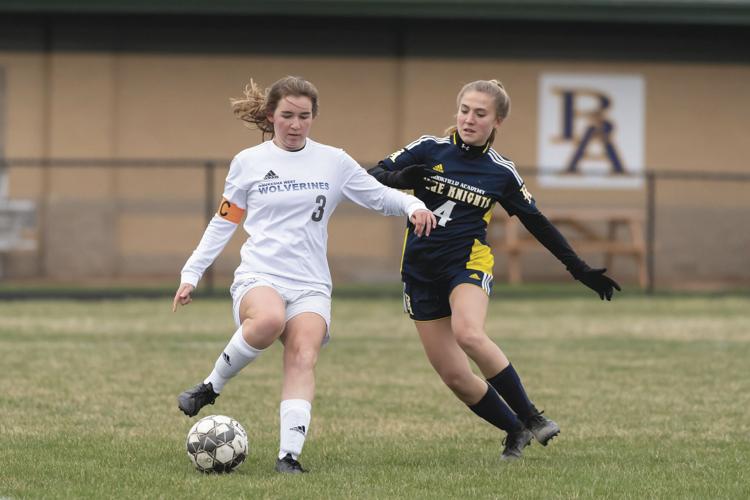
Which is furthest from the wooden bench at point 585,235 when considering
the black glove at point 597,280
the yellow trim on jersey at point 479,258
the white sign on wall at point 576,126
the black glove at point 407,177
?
the black glove at point 407,177

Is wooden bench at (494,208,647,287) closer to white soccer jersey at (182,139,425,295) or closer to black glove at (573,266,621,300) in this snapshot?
black glove at (573,266,621,300)

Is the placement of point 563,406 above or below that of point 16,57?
below

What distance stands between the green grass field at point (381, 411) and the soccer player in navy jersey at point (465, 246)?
29 centimetres

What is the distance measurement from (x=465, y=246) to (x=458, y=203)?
23cm

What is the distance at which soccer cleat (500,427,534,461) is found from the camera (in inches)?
278

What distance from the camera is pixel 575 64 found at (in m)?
21.8

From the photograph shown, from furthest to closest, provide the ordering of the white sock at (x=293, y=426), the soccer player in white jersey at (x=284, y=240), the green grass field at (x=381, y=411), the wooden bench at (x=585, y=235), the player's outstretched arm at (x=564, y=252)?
the wooden bench at (x=585, y=235)
the player's outstretched arm at (x=564, y=252)
the soccer player in white jersey at (x=284, y=240)
the white sock at (x=293, y=426)
the green grass field at (x=381, y=411)

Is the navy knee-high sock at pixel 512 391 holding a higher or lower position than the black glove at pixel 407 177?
lower

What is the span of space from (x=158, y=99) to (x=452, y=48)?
4.66 m

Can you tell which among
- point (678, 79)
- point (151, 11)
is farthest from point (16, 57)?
point (678, 79)

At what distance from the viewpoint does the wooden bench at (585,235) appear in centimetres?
2036

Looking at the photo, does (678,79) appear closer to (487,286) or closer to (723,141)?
(723,141)

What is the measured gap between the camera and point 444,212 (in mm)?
7121

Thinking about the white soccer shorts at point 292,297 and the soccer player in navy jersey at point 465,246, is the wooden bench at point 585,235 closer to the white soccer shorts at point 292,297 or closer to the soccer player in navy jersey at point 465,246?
Answer: the soccer player in navy jersey at point 465,246
